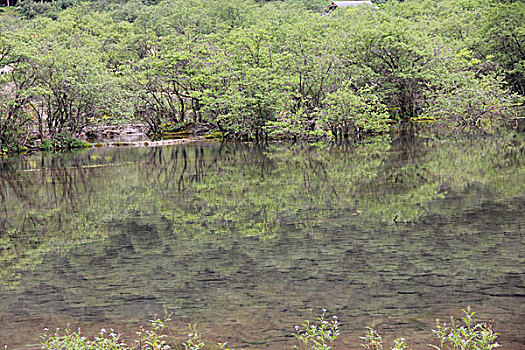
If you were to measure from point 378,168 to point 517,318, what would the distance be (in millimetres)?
12157

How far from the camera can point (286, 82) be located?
101ft

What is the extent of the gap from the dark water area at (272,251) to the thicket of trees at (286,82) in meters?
11.3

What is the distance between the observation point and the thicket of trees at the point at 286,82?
2896cm

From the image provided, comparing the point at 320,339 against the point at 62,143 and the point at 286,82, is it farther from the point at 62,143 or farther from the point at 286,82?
the point at 62,143

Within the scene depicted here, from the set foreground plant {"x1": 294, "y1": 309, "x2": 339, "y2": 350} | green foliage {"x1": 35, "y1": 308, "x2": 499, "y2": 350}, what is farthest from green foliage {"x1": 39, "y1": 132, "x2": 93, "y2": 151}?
foreground plant {"x1": 294, "y1": 309, "x2": 339, "y2": 350}

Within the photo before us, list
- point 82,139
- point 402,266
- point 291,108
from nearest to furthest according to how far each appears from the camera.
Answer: point 402,266, point 291,108, point 82,139

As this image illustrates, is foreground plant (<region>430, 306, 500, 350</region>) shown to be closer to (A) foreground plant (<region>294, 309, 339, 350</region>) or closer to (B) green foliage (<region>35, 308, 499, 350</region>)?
(B) green foliage (<region>35, 308, 499, 350</region>)

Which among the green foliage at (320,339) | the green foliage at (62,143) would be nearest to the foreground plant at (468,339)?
the green foliage at (320,339)

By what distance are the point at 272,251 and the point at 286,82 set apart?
74.8ft

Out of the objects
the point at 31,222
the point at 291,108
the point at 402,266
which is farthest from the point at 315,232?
the point at 291,108

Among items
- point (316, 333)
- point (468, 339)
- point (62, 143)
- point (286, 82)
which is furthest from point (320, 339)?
point (62, 143)

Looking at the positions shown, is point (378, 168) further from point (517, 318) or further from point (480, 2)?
point (480, 2)

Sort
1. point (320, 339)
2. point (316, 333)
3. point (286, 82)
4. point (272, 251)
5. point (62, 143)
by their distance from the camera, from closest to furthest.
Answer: point (316, 333)
point (320, 339)
point (272, 251)
point (286, 82)
point (62, 143)

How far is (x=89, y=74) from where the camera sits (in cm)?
3281
